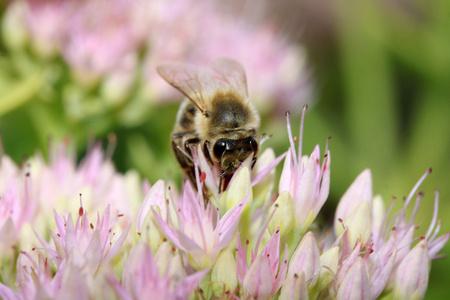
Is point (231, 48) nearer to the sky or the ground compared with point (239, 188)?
nearer to the sky

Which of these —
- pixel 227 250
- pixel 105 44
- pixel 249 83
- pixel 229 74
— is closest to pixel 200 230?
pixel 227 250

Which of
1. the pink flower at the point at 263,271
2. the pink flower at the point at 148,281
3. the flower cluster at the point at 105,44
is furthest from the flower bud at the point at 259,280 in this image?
the flower cluster at the point at 105,44

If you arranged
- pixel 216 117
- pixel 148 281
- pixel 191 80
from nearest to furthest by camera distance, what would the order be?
pixel 148 281
pixel 216 117
pixel 191 80

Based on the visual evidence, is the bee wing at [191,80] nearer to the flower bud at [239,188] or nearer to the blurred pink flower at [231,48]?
the flower bud at [239,188]

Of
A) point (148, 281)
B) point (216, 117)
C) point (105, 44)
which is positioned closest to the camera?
point (148, 281)

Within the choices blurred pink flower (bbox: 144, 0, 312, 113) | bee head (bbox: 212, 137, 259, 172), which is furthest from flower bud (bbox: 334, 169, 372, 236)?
blurred pink flower (bbox: 144, 0, 312, 113)

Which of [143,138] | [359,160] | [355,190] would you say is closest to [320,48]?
[359,160]

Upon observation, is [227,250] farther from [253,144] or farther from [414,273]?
[414,273]
